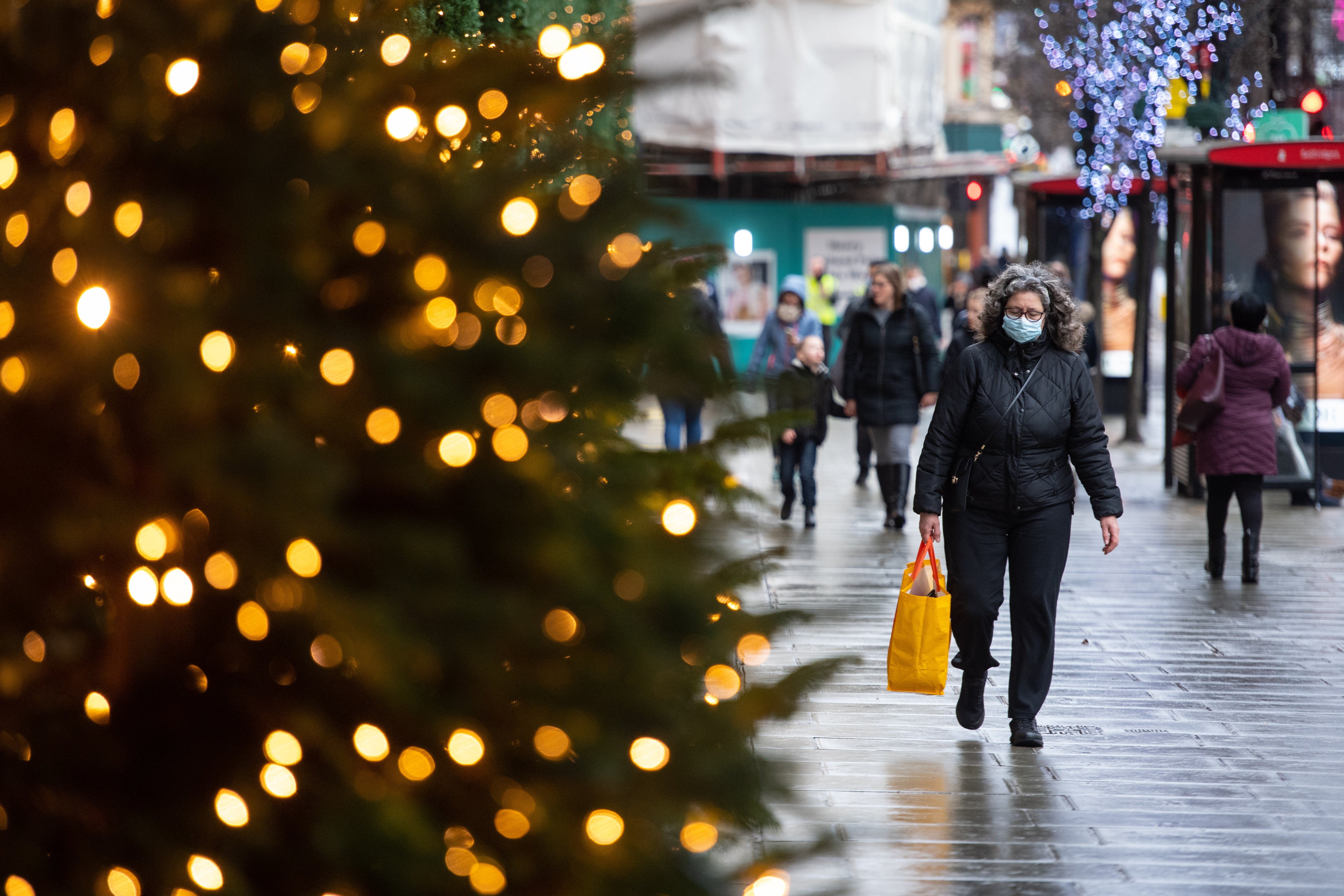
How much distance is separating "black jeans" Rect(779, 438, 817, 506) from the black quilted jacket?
5615mm

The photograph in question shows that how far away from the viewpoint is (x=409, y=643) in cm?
209

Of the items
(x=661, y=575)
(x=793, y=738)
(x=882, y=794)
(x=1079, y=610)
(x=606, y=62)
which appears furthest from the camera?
(x=1079, y=610)

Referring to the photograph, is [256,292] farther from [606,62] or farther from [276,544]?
[606,62]

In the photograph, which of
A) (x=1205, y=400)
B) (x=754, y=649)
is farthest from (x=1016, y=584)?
(x=754, y=649)

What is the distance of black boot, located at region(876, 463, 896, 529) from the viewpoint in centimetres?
1248

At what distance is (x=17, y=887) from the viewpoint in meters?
2.32

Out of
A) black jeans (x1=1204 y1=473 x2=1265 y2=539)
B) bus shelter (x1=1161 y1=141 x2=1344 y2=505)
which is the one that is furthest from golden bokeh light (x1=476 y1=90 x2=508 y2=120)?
bus shelter (x1=1161 y1=141 x2=1344 y2=505)

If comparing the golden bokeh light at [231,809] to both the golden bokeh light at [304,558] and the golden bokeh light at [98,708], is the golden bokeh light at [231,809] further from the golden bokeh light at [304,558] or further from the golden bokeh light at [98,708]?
the golden bokeh light at [304,558]

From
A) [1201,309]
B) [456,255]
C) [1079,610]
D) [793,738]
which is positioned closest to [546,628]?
[456,255]

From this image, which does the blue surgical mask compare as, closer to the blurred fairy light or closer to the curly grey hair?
the curly grey hair

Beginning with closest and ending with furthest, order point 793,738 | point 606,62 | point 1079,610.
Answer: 1. point 606,62
2. point 793,738
3. point 1079,610

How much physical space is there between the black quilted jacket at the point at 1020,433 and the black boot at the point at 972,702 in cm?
71

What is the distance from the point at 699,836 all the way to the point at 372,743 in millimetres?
484

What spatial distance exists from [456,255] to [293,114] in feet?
0.92
